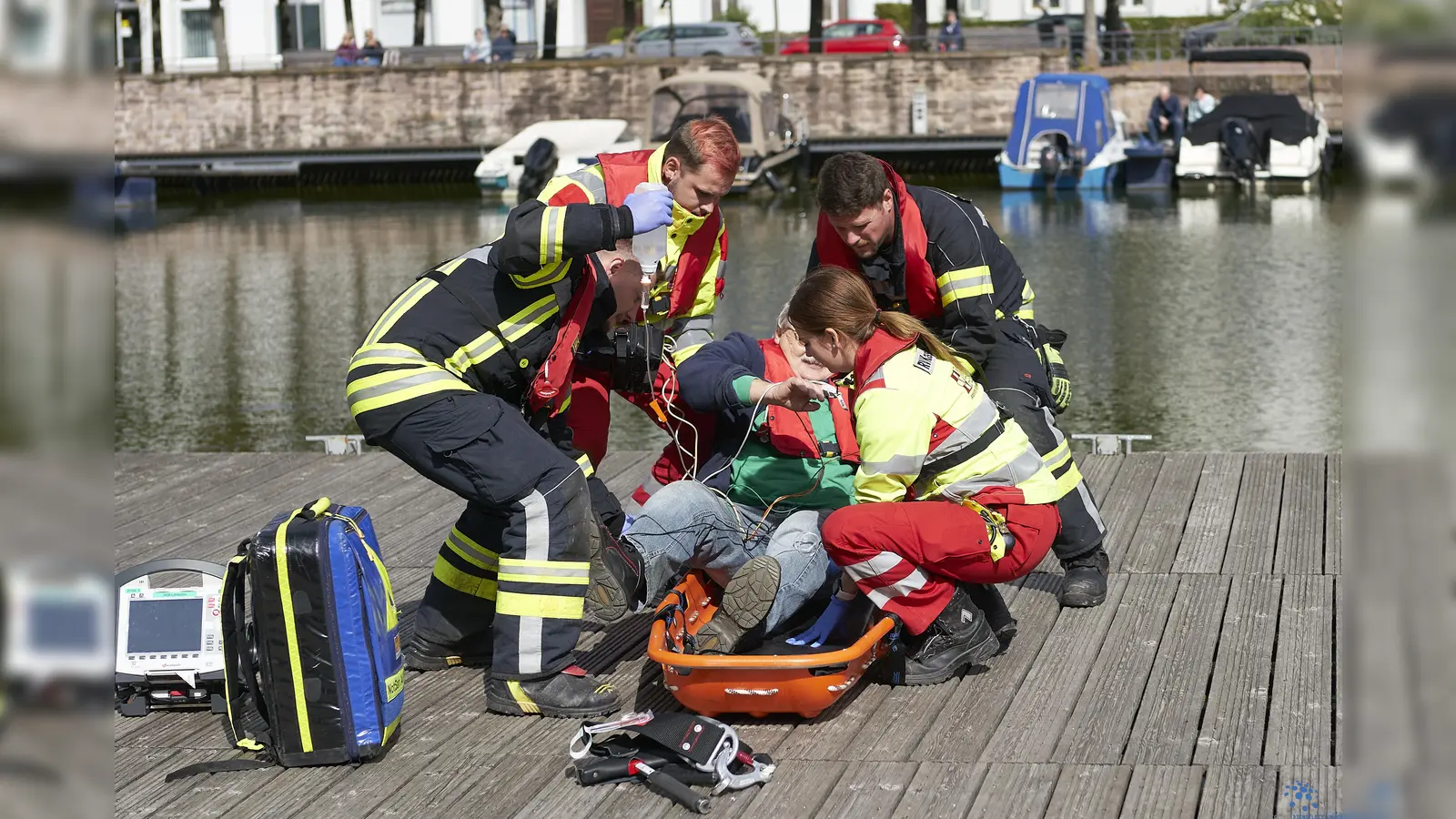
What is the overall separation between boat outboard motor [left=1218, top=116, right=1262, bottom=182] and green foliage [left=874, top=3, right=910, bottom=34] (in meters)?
19.1

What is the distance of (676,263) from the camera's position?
15.4ft

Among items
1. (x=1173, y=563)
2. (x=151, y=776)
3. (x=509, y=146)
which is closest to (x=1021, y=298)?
(x=1173, y=563)

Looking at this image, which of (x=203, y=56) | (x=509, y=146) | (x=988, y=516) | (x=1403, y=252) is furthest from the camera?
(x=203, y=56)

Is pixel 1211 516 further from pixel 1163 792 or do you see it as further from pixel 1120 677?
pixel 1163 792

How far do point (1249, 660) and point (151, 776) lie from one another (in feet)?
9.13

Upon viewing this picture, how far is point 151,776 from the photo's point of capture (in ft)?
11.9

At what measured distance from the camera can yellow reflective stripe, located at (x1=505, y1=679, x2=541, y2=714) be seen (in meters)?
3.89

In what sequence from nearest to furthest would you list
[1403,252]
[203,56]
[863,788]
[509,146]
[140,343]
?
[1403,252] < [863,788] < [140,343] < [509,146] < [203,56]

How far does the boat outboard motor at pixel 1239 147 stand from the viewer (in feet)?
76.6

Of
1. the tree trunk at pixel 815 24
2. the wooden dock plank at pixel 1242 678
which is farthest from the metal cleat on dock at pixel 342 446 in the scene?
the tree trunk at pixel 815 24

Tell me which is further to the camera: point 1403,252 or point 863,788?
point 863,788

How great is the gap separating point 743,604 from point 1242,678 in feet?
4.29

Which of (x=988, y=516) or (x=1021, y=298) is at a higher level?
(x=1021, y=298)

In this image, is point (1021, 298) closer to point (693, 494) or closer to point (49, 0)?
point (693, 494)
